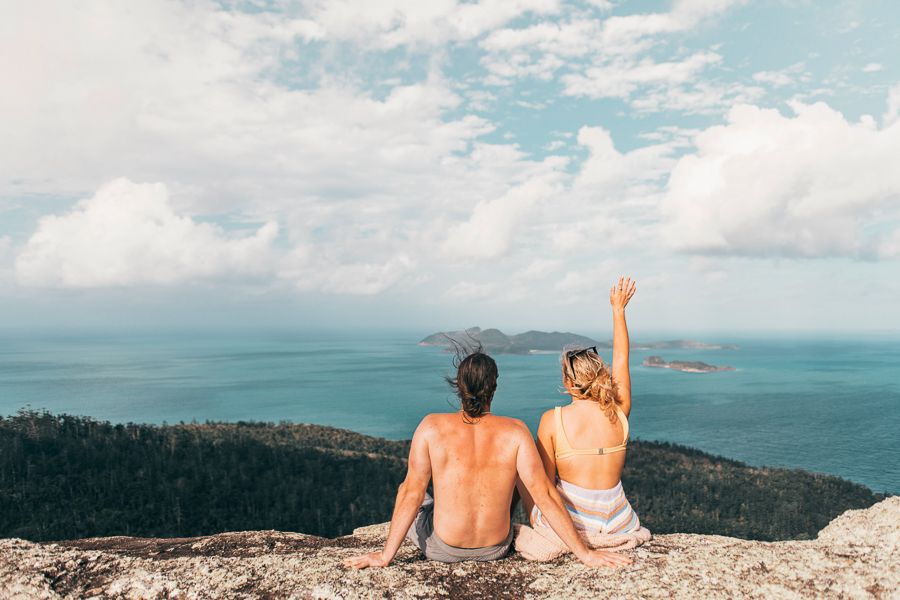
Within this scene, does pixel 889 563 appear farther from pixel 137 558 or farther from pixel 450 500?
pixel 137 558

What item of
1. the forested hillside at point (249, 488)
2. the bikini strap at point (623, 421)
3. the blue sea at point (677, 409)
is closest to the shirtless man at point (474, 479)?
the bikini strap at point (623, 421)

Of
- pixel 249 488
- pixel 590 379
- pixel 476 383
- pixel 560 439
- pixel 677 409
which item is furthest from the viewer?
pixel 677 409

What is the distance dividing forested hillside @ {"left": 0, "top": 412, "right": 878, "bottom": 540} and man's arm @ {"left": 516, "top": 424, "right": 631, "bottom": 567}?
71.2 metres

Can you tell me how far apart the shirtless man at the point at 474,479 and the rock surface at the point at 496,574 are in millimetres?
179

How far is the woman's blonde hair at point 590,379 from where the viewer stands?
4.96 m

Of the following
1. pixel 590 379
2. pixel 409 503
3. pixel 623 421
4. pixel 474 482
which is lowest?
pixel 409 503

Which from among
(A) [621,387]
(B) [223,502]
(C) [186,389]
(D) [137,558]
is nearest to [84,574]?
(D) [137,558]

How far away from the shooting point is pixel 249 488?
83125 mm

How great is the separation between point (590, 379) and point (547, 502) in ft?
3.94

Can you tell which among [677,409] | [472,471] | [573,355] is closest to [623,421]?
[573,355]

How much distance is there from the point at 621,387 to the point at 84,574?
539 centimetres

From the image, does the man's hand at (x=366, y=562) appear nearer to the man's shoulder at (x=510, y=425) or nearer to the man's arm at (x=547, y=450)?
the man's arm at (x=547, y=450)

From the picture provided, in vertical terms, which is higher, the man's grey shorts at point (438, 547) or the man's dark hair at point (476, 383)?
the man's dark hair at point (476, 383)

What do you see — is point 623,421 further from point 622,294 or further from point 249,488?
point 249,488
